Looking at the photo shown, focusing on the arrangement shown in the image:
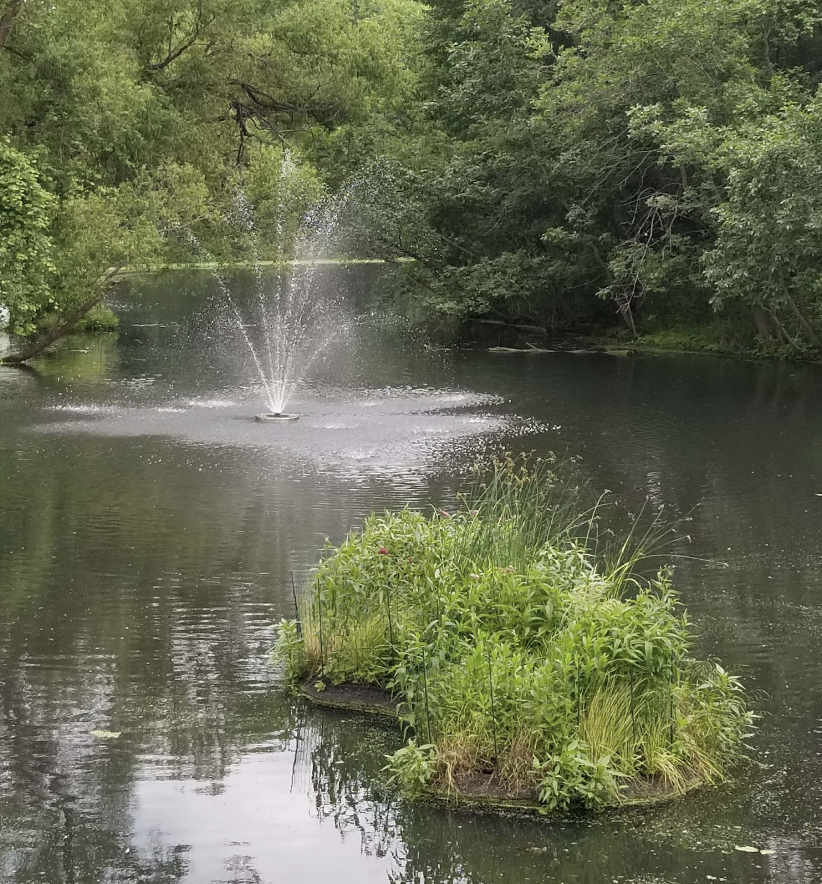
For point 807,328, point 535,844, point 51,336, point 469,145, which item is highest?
point 469,145

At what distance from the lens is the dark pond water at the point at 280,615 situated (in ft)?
17.9

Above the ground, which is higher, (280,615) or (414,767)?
(414,767)

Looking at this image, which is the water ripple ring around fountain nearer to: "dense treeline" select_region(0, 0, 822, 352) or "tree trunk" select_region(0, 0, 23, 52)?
"dense treeline" select_region(0, 0, 822, 352)

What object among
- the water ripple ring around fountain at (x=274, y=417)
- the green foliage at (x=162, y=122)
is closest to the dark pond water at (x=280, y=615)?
the water ripple ring around fountain at (x=274, y=417)

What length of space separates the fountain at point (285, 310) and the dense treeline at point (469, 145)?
71 centimetres

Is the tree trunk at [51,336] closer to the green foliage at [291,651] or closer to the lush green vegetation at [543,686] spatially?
the green foliage at [291,651]

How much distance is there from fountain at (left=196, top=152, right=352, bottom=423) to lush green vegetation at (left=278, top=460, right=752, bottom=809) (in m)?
11.7

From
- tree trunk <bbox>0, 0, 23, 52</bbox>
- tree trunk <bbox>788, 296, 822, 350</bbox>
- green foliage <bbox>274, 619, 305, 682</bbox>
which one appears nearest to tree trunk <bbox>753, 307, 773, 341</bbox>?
tree trunk <bbox>788, 296, 822, 350</bbox>

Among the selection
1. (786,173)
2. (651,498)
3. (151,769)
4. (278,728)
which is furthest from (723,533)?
(786,173)

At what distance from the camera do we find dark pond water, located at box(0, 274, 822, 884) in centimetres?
545

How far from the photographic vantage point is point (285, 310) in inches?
1705

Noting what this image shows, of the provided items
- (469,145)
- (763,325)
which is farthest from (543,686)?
(469,145)

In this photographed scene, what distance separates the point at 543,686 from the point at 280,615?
3.48 m

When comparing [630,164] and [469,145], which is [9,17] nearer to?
[630,164]
